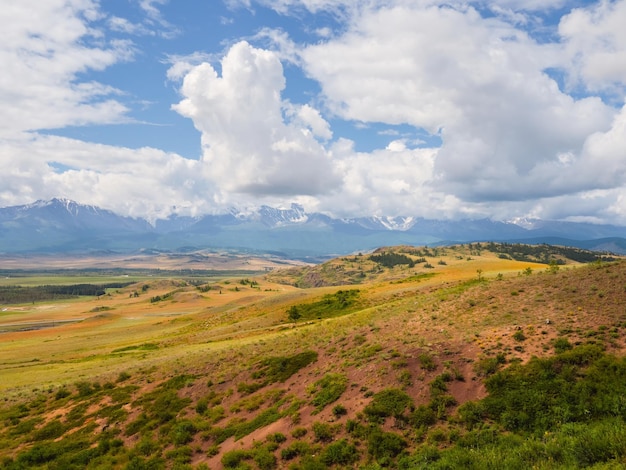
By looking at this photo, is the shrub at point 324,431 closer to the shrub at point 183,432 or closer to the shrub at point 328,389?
the shrub at point 328,389

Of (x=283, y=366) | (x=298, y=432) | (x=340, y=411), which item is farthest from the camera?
(x=283, y=366)

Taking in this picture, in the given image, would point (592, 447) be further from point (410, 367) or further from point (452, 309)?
point (452, 309)

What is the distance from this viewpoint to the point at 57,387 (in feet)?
119

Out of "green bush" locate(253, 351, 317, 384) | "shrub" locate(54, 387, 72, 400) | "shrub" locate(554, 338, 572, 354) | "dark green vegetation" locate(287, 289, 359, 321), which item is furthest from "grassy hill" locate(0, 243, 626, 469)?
"dark green vegetation" locate(287, 289, 359, 321)

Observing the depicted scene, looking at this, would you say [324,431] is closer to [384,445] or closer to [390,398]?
[384,445]

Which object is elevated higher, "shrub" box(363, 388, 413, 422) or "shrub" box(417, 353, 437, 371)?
"shrub" box(417, 353, 437, 371)

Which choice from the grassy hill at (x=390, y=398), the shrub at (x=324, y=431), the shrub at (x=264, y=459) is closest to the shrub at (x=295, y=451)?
the grassy hill at (x=390, y=398)

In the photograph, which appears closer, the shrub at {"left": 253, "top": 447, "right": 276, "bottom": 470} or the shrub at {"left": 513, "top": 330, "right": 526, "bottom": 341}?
the shrub at {"left": 253, "top": 447, "right": 276, "bottom": 470}

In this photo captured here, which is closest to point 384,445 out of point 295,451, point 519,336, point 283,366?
point 295,451

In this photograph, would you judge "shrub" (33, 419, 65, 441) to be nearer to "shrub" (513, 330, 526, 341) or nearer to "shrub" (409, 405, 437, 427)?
"shrub" (409, 405, 437, 427)

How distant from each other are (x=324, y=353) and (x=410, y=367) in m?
8.62

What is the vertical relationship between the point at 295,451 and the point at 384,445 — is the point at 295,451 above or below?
below

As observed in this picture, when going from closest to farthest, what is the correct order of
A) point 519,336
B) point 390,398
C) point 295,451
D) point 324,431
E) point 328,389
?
point 295,451 → point 324,431 → point 390,398 → point 328,389 → point 519,336

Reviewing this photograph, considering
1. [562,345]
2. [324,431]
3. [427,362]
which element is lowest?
[324,431]
